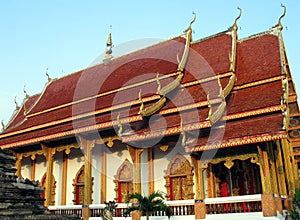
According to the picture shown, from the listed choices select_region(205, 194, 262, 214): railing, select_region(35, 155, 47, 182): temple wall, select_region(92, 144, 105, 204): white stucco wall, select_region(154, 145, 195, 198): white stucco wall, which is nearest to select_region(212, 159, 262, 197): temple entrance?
select_region(205, 194, 262, 214): railing

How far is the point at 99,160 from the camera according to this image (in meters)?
13.6

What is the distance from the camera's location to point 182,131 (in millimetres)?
9891

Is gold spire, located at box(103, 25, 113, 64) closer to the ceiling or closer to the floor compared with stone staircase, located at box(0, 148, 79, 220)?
closer to the ceiling

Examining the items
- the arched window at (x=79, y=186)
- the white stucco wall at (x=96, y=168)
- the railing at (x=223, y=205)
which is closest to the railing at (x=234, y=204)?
the railing at (x=223, y=205)

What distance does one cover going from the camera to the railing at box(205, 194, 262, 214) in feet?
29.5

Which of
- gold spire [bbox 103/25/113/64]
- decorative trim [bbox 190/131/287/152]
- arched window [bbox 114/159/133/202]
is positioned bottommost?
arched window [bbox 114/159/133/202]

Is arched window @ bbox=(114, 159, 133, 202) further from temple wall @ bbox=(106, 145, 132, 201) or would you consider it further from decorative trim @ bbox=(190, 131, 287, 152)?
decorative trim @ bbox=(190, 131, 287, 152)

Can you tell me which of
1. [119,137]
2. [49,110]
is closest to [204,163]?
[119,137]

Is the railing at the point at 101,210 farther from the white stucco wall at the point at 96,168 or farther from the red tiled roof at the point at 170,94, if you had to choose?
the red tiled roof at the point at 170,94

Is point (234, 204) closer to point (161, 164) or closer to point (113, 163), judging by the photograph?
point (161, 164)

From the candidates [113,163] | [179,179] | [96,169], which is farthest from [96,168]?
[179,179]

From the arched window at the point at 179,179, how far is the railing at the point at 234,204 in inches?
69.8

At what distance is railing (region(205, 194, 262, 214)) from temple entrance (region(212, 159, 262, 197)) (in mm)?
1098

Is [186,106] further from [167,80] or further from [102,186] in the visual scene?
[102,186]
